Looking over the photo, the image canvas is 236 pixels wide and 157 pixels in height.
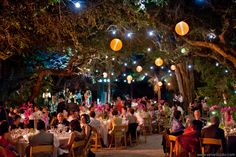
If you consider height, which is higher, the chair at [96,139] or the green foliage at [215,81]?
the green foliage at [215,81]

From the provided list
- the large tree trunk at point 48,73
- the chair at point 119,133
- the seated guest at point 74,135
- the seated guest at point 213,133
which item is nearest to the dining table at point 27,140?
the seated guest at point 74,135

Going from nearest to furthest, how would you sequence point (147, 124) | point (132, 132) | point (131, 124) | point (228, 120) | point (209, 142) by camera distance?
1. point (209, 142)
2. point (228, 120)
3. point (131, 124)
4. point (132, 132)
5. point (147, 124)

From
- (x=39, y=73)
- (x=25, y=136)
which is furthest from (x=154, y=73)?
(x=25, y=136)

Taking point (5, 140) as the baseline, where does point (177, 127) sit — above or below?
above

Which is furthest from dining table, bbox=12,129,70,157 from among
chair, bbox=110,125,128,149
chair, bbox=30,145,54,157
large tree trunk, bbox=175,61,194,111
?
large tree trunk, bbox=175,61,194,111

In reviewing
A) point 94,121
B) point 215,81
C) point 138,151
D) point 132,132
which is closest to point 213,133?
point 138,151

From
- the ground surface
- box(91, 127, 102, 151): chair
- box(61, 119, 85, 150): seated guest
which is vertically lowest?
the ground surface

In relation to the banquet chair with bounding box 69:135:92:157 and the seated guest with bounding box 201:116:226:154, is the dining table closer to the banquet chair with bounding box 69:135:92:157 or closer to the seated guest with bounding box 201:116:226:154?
the banquet chair with bounding box 69:135:92:157

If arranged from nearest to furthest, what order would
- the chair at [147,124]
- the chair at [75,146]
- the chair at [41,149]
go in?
the chair at [41,149]
the chair at [75,146]
the chair at [147,124]

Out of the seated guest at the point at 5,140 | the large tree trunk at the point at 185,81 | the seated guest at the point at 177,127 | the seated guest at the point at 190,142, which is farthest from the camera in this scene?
the large tree trunk at the point at 185,81

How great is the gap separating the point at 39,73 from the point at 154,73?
45.3ft

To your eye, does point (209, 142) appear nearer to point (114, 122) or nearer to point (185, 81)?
point (114, 122)

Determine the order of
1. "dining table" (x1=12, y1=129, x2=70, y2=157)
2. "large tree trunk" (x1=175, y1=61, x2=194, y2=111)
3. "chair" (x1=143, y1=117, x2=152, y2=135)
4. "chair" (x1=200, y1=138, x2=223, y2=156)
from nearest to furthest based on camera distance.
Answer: "chair" (x1=200, y1=138, x2=223, y2=156) → "dining table" (x1=12, y1=129, x2=70, y2=157) → "chair" (x1=143, y1=117, x2=152, y2=135) → "large tree trunk" (x1=175, y1=61, x2=194, y2=111)

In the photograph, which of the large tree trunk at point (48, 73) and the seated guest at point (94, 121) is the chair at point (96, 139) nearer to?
the seated guest at point (94, 121)
